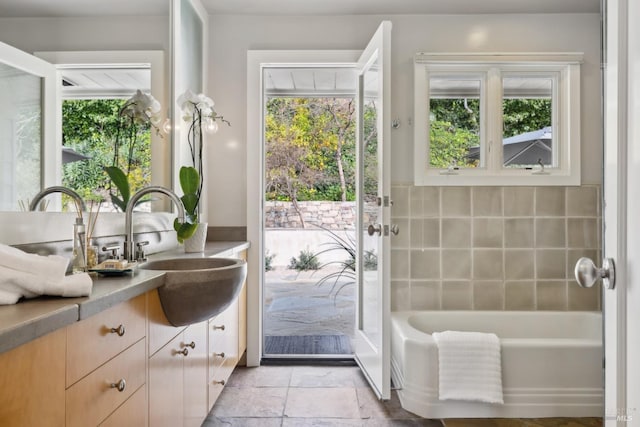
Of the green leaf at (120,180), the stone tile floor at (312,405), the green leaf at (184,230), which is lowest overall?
the stone tile floor at (312,405)

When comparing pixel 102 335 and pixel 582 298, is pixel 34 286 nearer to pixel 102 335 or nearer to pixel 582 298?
pixel 102 335

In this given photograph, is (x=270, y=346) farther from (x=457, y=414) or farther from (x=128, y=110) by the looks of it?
(x=128, y=110)

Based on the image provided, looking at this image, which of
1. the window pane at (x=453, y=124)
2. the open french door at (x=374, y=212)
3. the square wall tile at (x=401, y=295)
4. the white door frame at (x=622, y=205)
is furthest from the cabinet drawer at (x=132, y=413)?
the window pane at (x=453, y=124)

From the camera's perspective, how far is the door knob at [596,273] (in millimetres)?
768

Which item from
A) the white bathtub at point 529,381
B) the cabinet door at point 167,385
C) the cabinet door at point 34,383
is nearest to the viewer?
the cabinet door at point 34,383

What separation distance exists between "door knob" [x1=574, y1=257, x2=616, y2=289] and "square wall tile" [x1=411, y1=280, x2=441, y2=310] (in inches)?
81.9

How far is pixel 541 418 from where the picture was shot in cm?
219

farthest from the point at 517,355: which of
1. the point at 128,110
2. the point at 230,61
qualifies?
the point at 230,61

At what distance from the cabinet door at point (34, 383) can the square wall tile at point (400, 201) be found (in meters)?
2.25

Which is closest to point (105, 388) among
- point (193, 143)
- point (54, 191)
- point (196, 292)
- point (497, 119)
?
point (196, 292)

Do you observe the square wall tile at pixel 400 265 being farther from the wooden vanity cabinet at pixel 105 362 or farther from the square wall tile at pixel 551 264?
the wooden vanity cabinet at pixel 105 362

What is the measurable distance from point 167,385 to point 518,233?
2364 millimetres

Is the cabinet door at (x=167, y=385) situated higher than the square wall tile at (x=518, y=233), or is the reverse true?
the square wall tile at (x=518, y=233)

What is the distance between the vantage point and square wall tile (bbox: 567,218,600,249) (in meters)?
2.84
